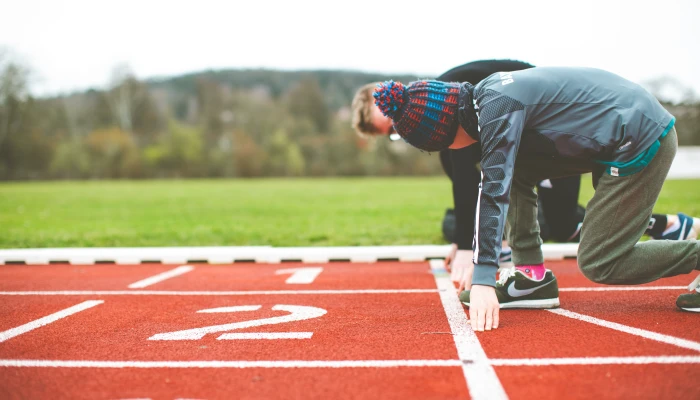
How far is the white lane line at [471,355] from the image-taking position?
7.11 feet

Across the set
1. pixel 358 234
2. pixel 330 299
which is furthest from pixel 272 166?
pixel 330 299

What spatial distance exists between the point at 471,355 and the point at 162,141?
7319 cm


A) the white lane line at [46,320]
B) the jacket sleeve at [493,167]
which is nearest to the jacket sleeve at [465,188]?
the jacket sleeve at [493,167]

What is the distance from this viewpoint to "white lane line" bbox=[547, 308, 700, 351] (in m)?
2.62

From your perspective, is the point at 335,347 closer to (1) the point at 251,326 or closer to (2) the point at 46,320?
(1) the point at 251,326

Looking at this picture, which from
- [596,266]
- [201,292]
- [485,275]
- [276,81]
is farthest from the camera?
[276,81]

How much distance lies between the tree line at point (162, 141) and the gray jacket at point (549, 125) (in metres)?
34.0

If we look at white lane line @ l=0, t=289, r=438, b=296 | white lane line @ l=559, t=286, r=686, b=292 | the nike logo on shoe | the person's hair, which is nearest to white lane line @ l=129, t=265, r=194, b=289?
white lane line @ l=0, t=289, r=438, b=296

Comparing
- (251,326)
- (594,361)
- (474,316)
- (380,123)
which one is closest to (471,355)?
(474,316)

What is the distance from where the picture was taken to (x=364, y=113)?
464 cm

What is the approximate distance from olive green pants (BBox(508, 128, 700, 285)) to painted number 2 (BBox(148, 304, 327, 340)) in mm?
1684

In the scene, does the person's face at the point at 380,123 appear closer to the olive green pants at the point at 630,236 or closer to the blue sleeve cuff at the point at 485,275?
the olive green pants at the point at 630,236

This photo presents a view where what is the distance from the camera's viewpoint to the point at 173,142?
227 ft

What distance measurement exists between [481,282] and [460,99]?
0.97 m
